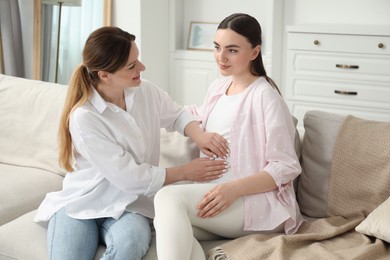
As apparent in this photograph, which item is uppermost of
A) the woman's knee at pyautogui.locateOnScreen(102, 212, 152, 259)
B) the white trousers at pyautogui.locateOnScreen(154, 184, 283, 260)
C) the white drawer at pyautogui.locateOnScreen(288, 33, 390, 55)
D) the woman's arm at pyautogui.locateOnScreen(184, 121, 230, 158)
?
the white drawer at pyautogui.locateOnScreen(288, 33, 390, 55)

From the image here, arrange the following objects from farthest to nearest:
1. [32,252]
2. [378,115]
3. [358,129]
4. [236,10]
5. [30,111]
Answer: [236,10] → [378,115] → [30,111] → [358,129] → [32,252]

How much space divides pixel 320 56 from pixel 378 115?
1.85 ft

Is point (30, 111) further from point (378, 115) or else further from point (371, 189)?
point (378, 115)

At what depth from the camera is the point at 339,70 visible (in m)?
4.40

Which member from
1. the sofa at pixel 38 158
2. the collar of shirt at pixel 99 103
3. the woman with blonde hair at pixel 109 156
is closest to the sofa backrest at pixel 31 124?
the sofa at pixel 38 158

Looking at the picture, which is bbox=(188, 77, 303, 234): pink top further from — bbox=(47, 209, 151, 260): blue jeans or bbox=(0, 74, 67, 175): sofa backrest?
bbox=(0, 74, 67, 175): sofa backrest

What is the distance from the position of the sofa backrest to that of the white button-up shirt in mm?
603

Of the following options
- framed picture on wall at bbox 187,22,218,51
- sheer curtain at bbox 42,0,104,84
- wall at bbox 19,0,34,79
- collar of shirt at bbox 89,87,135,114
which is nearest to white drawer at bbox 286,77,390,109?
framed picture on wall at bbox 187,22,218,51

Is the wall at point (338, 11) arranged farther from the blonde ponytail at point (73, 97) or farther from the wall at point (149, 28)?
the blonde ponytail at point (73, 97)

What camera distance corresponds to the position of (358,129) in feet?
7.36

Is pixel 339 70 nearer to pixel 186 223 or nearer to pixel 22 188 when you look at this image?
pixel 22 188

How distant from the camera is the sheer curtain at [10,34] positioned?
446 centimetres

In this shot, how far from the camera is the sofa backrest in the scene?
2861 mm

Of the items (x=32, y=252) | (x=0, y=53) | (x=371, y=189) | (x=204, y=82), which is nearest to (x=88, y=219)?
(x=32, y=252)
